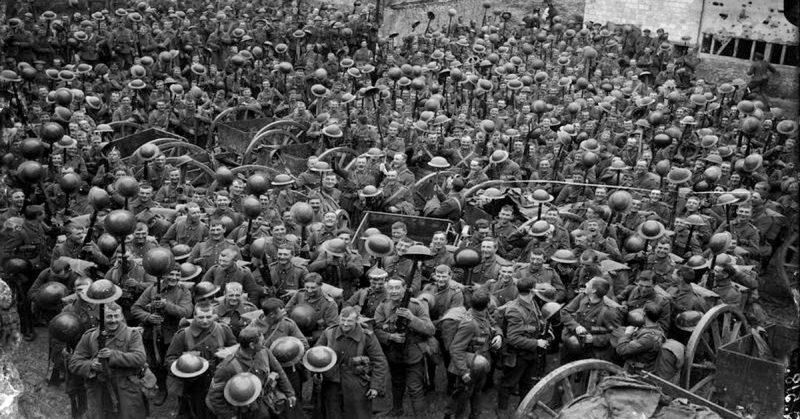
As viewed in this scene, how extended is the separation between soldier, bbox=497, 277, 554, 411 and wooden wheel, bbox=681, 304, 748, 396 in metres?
1.60

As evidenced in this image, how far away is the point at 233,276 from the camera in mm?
11141

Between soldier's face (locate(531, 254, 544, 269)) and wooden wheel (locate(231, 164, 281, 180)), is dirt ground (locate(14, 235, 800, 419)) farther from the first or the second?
wooden wheel (locate(231, 164, 281, 180))

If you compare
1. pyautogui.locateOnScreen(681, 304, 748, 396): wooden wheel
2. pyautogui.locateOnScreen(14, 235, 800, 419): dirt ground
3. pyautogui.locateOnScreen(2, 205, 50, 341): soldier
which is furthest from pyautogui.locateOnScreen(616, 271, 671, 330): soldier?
pyautogui.locateOnScreen(2, 205, 50, 341): soldier

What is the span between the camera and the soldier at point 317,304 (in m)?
10.3

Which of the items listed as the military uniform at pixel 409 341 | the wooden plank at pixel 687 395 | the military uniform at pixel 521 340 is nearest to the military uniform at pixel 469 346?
the military uniform at pixel 521 340

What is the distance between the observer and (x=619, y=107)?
19.8 m

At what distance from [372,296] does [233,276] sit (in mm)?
1790

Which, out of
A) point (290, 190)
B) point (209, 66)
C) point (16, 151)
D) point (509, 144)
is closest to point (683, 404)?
point (290, 190)

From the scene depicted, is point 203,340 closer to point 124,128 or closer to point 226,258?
point 226,258

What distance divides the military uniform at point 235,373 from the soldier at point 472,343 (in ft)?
6.70

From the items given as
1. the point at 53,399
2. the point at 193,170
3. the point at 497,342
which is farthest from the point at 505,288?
the point at 193,170

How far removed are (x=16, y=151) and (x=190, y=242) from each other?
453cm

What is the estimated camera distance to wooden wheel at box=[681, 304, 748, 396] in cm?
959

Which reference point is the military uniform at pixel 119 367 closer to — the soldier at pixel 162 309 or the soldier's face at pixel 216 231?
the soldier at pixel 162 309
